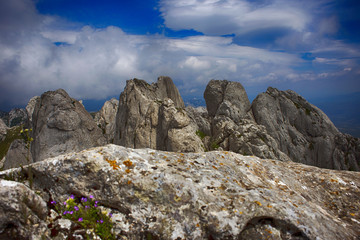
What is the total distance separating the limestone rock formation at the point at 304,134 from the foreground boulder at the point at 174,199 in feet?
130

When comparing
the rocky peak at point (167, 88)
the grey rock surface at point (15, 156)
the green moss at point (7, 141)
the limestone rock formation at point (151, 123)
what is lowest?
the green moss at point (7, 141)

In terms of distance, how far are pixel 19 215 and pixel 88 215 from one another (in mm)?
1491

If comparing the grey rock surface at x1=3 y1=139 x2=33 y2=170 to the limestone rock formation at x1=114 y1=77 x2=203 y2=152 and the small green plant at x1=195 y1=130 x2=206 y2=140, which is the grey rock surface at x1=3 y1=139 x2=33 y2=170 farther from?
the small green plant at x1=195 y1=130 x2=206 y2=140

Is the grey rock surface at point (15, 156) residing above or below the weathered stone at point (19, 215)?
below

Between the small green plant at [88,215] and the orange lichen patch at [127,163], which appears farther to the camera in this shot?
the orange lichen patch at [127,163]

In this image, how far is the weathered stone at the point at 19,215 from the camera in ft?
14.7

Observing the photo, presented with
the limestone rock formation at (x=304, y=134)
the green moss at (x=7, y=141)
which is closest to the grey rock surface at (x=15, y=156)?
the limestone rock formation at (x=304, y=134)

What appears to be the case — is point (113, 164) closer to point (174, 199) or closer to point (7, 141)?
point (174, 199)

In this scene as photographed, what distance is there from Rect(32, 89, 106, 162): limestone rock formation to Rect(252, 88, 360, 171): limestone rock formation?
36114 millimetres

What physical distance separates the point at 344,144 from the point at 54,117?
2265 inches

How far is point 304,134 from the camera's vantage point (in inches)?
1770

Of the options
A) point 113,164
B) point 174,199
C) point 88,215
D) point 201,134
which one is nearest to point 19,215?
point 88,215

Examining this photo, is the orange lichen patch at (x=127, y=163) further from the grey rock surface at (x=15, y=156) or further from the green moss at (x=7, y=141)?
the green moss at (x=7, y=141)

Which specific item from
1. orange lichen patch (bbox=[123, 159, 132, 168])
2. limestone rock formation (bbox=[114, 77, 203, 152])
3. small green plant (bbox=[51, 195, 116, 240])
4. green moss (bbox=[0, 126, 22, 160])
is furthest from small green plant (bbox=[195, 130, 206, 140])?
green moss (bbox=[0, 126, 22, 160])
